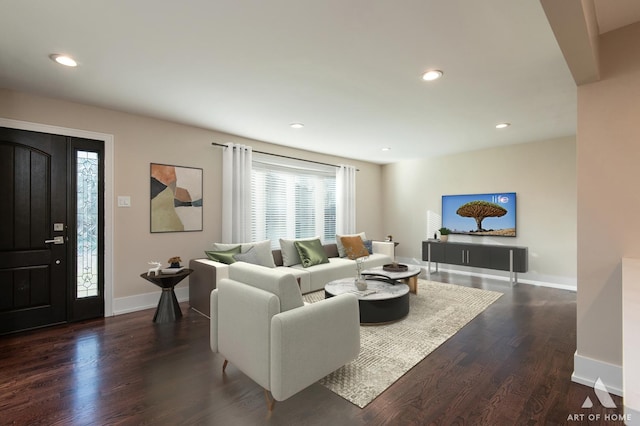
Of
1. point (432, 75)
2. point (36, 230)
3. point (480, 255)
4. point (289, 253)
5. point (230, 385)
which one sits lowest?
point (230, 385)

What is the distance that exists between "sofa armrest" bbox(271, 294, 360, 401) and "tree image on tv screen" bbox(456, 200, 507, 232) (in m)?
4.62

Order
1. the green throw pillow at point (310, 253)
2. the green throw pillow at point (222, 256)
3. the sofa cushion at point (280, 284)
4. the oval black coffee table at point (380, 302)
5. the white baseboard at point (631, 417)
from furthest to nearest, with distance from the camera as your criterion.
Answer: the green throw pillow at point (310, 253) < the green throw pillow at point (222, 256) < the oval black coffee table at point (380, 302) < the sofa cushion at point (280, 284) < the white baseboard at point (631, 417)

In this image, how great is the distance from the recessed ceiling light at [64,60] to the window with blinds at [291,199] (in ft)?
9.17

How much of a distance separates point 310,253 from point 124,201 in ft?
8.90

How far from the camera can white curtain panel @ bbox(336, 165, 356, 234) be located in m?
6.57

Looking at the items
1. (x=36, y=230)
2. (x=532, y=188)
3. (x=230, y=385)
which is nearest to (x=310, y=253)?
(x=230, y=385)

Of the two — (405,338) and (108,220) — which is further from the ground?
(108,220)

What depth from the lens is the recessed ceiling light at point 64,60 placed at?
7.98ft

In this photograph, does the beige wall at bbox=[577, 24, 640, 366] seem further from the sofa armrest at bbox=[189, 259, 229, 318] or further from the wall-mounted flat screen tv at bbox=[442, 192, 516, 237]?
the wall-mounted flat screen tv at bbox=[442, 192, 516, 237]

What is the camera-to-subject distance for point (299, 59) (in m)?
2.47

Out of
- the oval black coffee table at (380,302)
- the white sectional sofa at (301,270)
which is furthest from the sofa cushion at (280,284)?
the oval black coffee table at (380,302)

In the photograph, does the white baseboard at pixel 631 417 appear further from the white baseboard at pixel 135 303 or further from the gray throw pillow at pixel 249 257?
the white baseboard at pixel 135 303

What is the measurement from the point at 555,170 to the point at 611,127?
11.6ft

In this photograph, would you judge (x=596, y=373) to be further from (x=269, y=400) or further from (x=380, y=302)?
→ (x=269, y=400)
